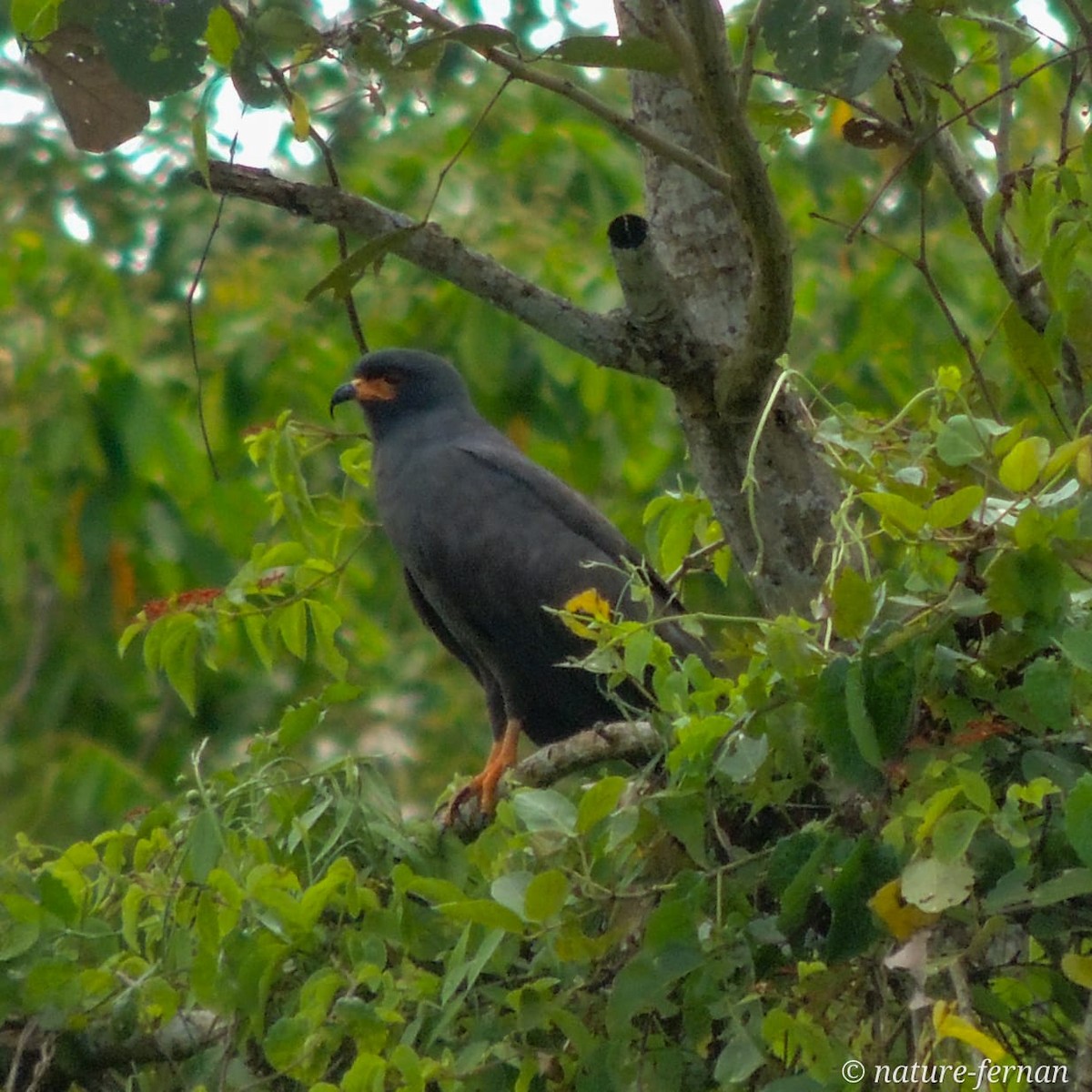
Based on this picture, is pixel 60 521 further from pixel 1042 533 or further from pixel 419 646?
pixel 1042 533

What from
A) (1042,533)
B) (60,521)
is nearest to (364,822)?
(1042,533)

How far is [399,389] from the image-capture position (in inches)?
207

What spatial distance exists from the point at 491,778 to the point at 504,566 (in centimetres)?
71

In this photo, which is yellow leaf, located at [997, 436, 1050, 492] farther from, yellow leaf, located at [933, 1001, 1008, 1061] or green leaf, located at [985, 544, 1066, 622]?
yellow leaf, located at [933, 1001, 1008, 1061]

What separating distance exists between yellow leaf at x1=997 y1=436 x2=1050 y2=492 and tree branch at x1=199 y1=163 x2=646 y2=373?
1.30 metres

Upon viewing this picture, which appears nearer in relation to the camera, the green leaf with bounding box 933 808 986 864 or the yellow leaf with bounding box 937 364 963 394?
the green leaf with bounding box 933 808 986 864

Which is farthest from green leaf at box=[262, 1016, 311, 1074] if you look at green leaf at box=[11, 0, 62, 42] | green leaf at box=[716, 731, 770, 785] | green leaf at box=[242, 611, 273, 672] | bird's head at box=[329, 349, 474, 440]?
bird's head at box=[329, 349, 474, 440]

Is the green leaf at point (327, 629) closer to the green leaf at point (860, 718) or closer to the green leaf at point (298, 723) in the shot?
the green leaf at point (298, 723)

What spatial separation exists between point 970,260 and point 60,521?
13.1 feet

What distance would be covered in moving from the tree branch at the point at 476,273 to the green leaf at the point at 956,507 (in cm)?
128

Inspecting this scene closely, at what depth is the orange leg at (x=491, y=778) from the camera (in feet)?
12.2

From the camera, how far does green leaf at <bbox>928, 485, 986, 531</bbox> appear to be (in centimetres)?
172

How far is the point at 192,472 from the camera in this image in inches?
259

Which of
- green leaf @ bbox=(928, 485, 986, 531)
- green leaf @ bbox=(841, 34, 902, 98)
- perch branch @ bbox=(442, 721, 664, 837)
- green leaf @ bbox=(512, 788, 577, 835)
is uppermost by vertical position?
green leaf @ bbox=(841, 34, 902, 98)
